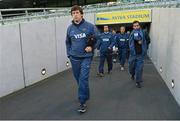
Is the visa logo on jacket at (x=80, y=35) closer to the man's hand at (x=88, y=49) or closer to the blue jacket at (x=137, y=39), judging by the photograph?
the man's hand at (x=88, y=49)

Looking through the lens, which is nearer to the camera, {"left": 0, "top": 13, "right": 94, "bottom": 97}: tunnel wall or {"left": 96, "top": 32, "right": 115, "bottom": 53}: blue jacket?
{"left": 0, "top": 13, "right": 94, "bottom": 97}: tunnel wall

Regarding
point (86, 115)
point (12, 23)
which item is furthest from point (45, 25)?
point (86, 115)

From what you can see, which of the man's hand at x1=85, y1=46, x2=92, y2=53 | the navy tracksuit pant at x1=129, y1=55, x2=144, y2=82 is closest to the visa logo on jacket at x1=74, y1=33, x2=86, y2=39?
the man's hand at x1=85, y1=46, x2=92, y2=53

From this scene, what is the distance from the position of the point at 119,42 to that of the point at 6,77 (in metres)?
4.83

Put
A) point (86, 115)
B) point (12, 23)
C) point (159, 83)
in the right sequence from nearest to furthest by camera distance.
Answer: point (86, 115), point (12, 23), point (159, 83)

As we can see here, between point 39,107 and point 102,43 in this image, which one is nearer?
point 39,107

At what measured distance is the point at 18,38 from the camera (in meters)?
7.53

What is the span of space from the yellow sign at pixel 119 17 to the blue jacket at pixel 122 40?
5.28 meters

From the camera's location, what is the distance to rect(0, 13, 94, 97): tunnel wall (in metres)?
7.01

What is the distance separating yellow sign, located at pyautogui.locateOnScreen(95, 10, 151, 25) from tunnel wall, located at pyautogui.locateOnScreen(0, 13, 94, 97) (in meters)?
6.12

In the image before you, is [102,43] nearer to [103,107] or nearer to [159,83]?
[159,83]

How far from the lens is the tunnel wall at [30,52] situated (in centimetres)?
701

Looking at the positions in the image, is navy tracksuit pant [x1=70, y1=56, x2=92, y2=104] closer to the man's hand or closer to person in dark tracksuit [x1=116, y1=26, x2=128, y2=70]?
the man's hand

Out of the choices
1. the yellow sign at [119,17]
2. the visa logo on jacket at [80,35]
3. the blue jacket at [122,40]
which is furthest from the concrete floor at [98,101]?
the yellow sign at [119,17]
